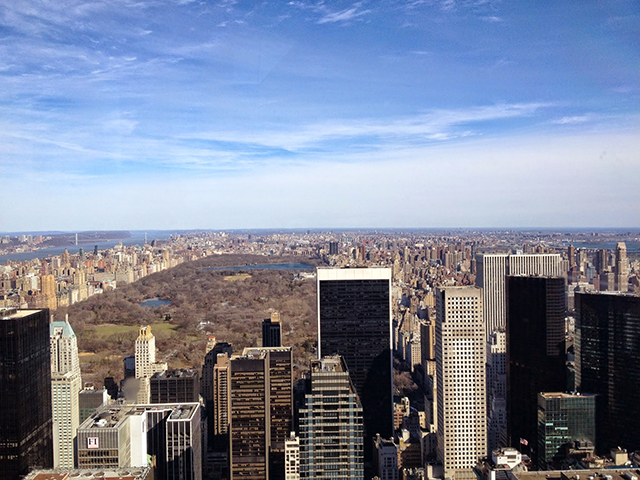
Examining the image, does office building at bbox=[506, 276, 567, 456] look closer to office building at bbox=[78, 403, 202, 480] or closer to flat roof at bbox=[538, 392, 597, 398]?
flat roof at bbox=[538, 392, 597, 398]

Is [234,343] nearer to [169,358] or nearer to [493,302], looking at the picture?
[169,358]

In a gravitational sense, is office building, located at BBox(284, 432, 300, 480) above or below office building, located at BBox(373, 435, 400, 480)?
above

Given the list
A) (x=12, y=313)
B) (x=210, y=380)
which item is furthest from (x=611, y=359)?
(x=12, y=313)

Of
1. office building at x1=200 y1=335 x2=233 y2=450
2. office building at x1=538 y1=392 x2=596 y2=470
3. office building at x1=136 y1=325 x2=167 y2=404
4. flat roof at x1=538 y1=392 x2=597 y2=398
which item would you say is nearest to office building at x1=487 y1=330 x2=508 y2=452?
office building at x1=538 y1=392 x2=596 y2=470

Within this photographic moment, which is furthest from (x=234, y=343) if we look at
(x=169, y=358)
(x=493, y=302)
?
(x=493, y=302)

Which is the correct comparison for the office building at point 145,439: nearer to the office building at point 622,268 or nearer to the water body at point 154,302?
the office building at point 622,268

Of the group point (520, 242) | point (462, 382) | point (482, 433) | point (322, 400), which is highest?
point (520, 242)
